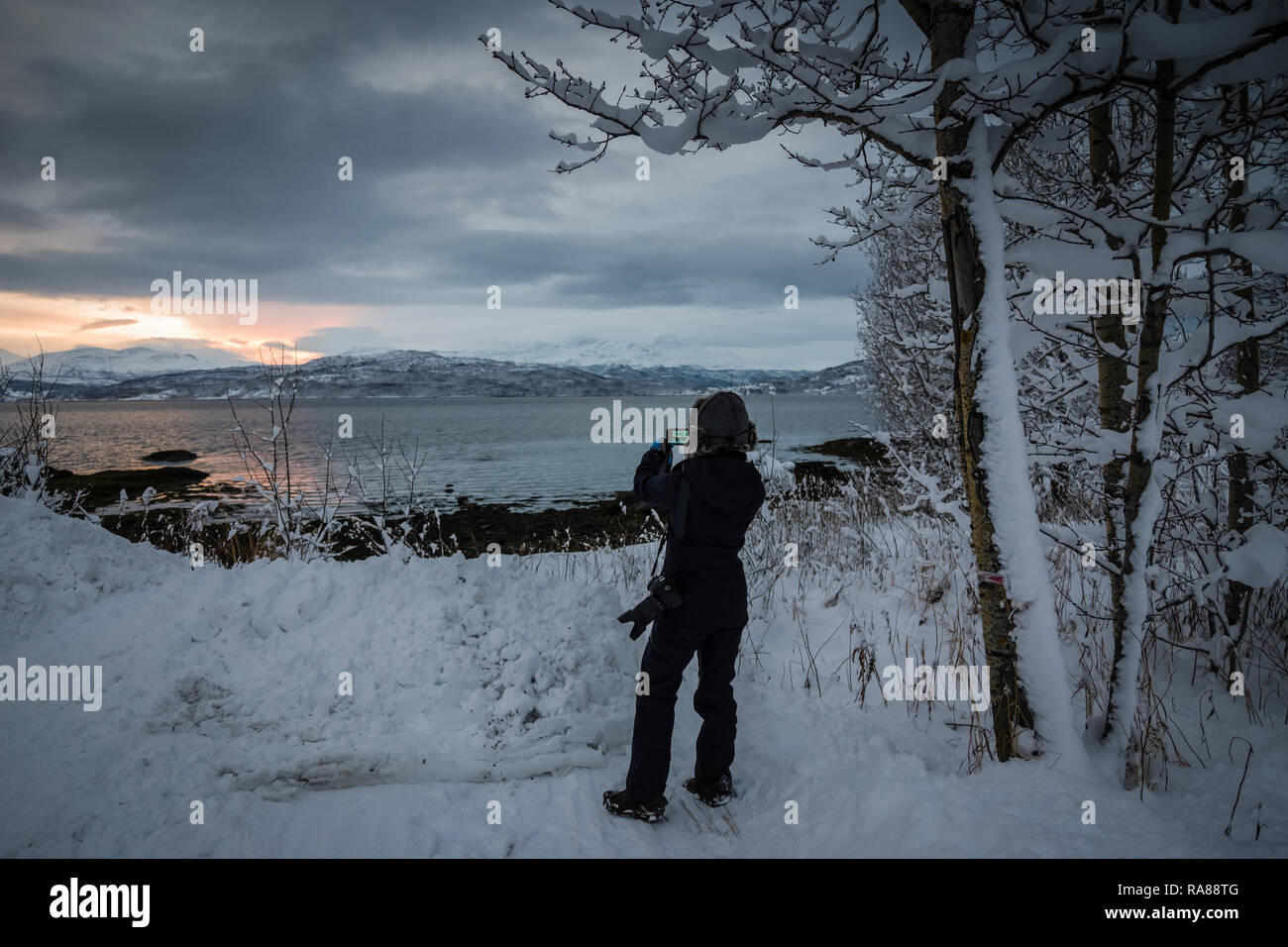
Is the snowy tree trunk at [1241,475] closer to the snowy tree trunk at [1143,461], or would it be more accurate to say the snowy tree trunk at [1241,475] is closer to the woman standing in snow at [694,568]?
the snowy tree trunk at [1143,461]

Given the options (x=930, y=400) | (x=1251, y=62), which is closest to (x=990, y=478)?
(x=1251, y=62)

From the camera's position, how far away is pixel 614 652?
4.88m

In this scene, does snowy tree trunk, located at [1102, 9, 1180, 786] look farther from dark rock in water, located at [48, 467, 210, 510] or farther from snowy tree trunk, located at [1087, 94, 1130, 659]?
dark rock in water, located at [48, 467, 210, 510]

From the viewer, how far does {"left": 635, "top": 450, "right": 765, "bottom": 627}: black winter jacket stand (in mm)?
3523

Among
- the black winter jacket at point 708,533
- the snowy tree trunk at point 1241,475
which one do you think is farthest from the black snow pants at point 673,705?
the snowy tree trunk at point 1241,475

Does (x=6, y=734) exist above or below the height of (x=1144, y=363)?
below

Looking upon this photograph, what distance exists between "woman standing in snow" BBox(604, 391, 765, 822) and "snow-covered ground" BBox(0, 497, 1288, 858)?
361 millimetres

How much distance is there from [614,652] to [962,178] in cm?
395

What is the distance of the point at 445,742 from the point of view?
4.02 m

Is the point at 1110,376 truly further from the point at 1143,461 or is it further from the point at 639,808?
the point at 639,808

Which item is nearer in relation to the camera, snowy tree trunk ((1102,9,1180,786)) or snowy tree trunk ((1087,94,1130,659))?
snowy tree trunk ((1102,9,1180,786))

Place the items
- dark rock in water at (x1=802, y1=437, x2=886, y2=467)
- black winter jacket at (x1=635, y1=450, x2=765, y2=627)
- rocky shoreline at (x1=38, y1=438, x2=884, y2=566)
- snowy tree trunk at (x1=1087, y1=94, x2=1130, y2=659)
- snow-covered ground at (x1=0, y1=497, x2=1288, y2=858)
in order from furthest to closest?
dark rock in water at (x1=802, y1=437, x2=886, y2=467), rocky shoreline at (x1=38, y1=438, x2=884, y2=566), snowy tree trunk at (x1=1087, y1=94, x2=1130, y2=659), black winter jacket at (x1=635, y1=450, x2=765, y2=627), snow-covered ground at (x1=0, y1=497, x2=1288, y2=858)

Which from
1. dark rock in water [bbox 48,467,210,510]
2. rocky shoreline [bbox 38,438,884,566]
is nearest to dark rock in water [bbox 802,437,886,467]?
rocky shoreline [bbox 38,438,884,566]

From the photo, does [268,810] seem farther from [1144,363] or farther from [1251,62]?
[1251,62]
